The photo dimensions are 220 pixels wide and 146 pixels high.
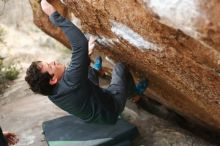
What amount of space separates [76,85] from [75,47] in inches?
17.3

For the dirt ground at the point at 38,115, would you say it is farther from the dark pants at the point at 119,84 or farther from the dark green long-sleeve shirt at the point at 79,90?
the dark green long-sleeve shirt at the point at 79,90

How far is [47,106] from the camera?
7051 mm

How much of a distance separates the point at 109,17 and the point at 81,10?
2.01 ft

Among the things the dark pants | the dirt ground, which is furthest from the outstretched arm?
the dirt ground

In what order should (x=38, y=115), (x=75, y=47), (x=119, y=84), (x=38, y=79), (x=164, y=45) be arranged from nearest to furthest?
1. (x=164, y=45)
2. (x=75, y=47)
3. (x=38, y=79)
4. (x=119, y=84)
5. (x=38, y=115)

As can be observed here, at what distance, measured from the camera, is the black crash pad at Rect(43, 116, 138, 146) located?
5305 mm

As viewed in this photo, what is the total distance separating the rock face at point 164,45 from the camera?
10.4 ft

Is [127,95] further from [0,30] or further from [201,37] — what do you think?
[0,30]

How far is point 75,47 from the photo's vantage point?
13.6ft

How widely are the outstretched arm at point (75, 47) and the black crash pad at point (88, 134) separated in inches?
49.2

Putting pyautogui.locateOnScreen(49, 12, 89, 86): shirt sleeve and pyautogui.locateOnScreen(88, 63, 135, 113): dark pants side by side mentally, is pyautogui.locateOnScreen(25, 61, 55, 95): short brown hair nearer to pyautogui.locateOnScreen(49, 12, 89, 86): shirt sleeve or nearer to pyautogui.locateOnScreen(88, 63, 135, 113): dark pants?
pyautogui.locateOnScreen(49, 12, 89, 86): shirt sleeve

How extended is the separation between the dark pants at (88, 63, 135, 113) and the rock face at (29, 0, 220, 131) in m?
0.17

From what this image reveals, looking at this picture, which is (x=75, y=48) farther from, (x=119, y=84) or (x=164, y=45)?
(x=119, y=84)

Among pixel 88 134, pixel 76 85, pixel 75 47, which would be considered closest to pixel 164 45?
pixel 75 47
